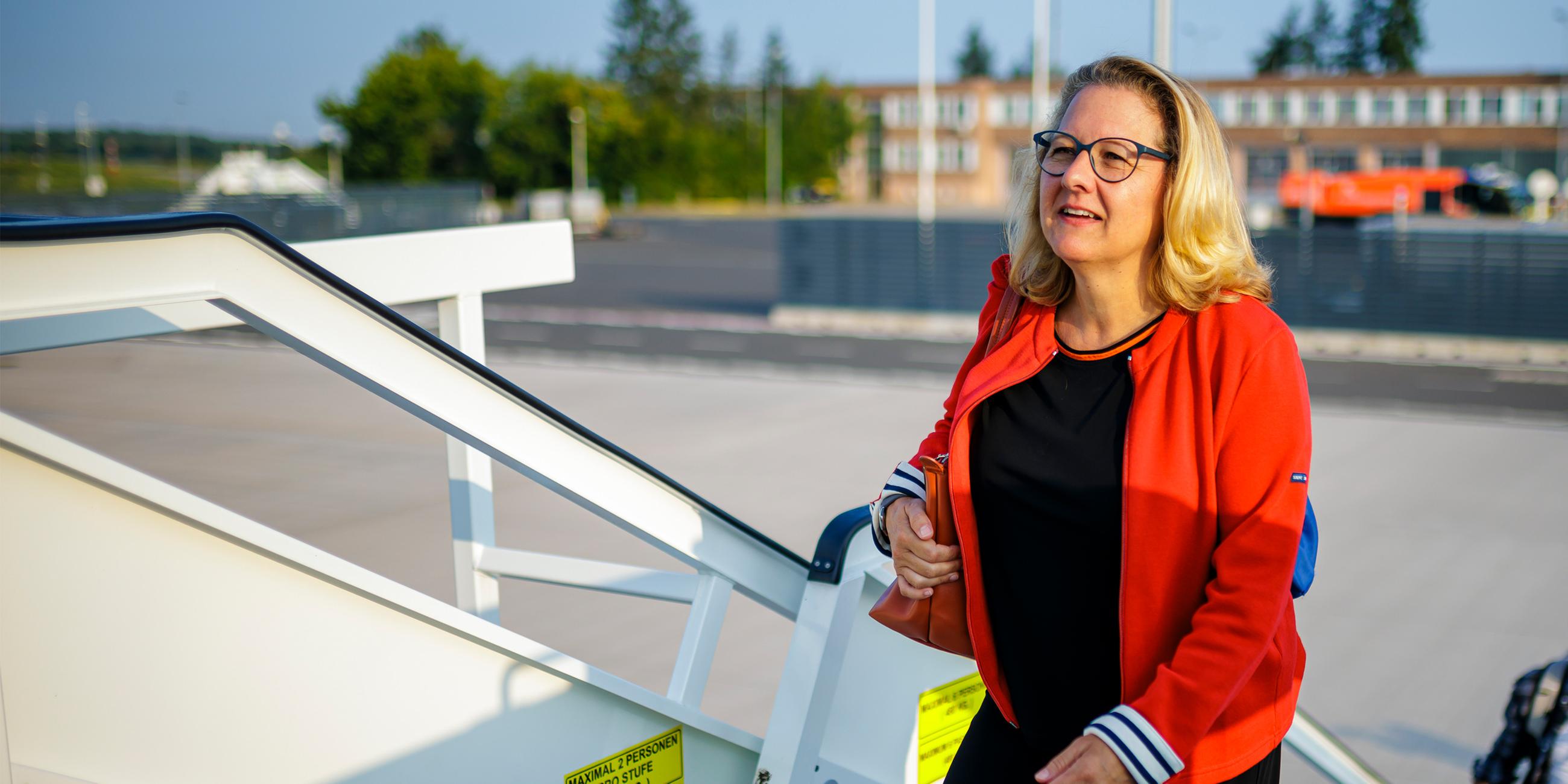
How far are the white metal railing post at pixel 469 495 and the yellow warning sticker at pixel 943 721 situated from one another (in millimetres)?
1170

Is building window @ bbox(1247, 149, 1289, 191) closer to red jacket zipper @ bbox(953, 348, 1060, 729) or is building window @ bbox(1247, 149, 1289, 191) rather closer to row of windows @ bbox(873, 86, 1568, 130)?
row of windows @ bbox(873, 86, 1568, 130)

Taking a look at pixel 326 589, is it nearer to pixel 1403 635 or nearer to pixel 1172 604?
pixel 1172 604

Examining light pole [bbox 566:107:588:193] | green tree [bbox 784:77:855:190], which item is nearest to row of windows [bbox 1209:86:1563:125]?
green tree [bbox 784:77:855:190]

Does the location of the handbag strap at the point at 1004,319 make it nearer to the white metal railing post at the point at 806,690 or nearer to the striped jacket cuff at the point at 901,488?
the striped jacket cuff at the point at 901,488

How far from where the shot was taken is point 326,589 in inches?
72.4

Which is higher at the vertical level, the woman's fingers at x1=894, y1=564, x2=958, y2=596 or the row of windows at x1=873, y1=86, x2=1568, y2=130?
the row of windows at x1=873, y1=86, x2=1568, y2=130

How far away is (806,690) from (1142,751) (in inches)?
40.4

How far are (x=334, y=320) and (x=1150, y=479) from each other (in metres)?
1.13

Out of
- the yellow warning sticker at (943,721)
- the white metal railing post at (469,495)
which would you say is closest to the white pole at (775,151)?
the white metal railing post at (469,495)

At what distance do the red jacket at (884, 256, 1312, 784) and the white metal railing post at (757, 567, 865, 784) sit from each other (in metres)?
0.94

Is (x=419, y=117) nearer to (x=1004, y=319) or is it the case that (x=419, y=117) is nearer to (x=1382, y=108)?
(x=1382, y=108)

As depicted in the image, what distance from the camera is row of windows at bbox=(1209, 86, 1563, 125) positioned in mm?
63188

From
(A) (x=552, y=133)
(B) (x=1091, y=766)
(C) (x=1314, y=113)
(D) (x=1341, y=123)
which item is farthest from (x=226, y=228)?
(C) (x=1314, y=113)

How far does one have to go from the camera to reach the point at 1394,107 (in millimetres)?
65312
